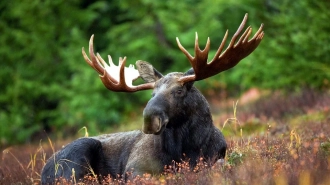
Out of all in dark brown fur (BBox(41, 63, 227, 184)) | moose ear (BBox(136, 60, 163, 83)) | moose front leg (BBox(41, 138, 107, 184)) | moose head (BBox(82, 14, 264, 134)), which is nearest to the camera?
moose head (BBox(82, 14, 264, 134))

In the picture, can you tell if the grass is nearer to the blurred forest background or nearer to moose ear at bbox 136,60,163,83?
moose ear at bbox 136,60,163,83

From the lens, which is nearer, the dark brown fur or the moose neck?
the dark brown fur

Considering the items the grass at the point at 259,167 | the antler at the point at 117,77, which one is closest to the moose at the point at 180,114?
the antler at the point at 117,77

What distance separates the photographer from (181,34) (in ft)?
76.4

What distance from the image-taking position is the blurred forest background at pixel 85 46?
22.3 metres

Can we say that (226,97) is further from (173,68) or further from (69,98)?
(69,98)

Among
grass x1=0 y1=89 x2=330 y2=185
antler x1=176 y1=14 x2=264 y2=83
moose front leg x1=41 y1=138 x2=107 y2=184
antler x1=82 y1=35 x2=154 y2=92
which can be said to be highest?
antler x1=176 y1=14 x2=264 y2=83

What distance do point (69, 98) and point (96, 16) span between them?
3832 millimetres

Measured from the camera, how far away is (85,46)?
23875 millimetres

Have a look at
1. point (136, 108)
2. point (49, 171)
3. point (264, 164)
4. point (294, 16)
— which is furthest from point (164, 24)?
point (264, 164)

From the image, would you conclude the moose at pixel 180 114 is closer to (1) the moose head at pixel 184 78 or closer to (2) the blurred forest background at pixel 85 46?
(1) the moose head at pixel 184 78

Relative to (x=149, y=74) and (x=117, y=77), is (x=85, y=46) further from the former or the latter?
(x=149, y=74)

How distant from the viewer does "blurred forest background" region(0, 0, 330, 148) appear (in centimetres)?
2231

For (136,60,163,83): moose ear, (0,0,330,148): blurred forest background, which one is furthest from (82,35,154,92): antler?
(0,0,330,148): blurred forest background
